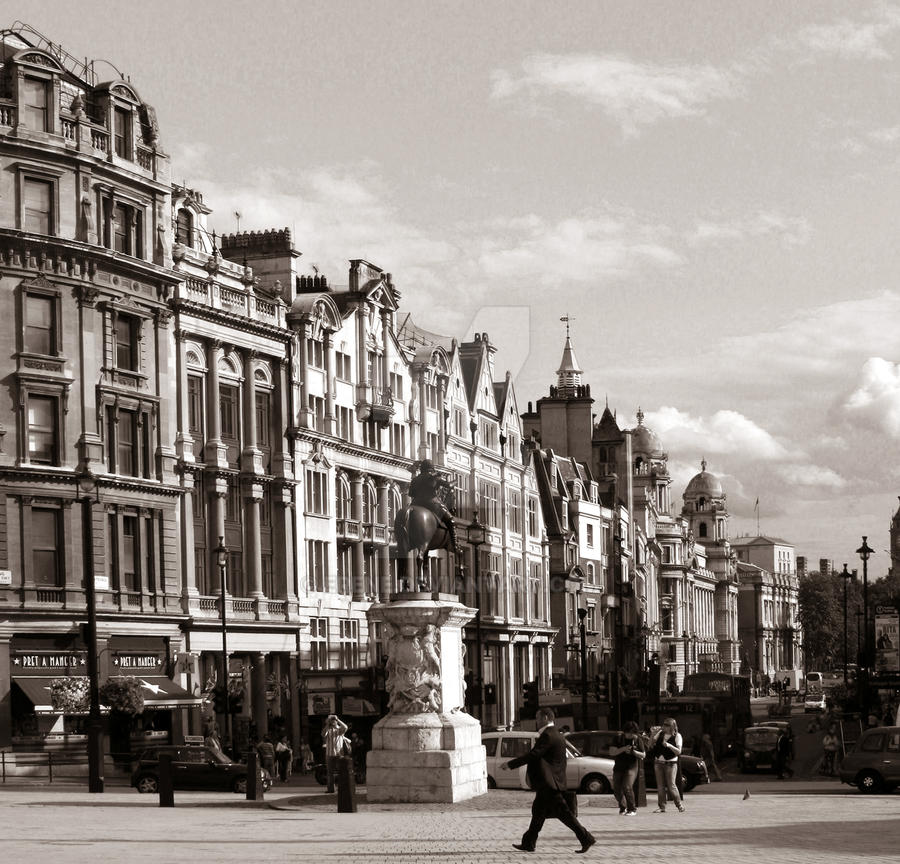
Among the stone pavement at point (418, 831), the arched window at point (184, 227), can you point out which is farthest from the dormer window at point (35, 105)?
the stone pavement at point (418, 831)

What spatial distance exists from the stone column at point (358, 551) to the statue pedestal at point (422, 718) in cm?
3633

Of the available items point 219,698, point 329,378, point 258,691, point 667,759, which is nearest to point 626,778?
point 667,759

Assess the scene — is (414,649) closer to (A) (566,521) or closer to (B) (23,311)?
(B) (23,311)

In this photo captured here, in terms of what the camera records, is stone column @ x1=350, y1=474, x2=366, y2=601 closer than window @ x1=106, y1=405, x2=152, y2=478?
No

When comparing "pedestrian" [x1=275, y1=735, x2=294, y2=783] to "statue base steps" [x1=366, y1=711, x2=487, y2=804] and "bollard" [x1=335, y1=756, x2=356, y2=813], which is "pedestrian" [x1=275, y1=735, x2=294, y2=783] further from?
"bollard" [x1=335, y1=756, x2=356, y2=813]

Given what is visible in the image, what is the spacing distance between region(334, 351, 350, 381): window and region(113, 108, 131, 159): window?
15.9 metres

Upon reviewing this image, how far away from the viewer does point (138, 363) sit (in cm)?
5891

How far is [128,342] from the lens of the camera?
58938 mm

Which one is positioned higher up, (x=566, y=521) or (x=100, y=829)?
(x=566, y=521)

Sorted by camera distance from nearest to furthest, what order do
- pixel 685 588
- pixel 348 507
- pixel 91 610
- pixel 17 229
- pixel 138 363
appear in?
pixel 91 610
pixel 17 229
pixel 138 363
pixel 348 507
pixel 685 588

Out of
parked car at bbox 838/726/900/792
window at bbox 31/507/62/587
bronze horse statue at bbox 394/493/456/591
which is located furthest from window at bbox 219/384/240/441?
bronze horse statue at bbox 394/493/456/591

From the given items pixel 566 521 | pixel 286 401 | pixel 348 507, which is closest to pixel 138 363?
pixel 286 401

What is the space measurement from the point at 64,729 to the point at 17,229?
14.8 meters

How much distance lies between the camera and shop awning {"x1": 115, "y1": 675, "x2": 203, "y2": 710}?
2200 inches
